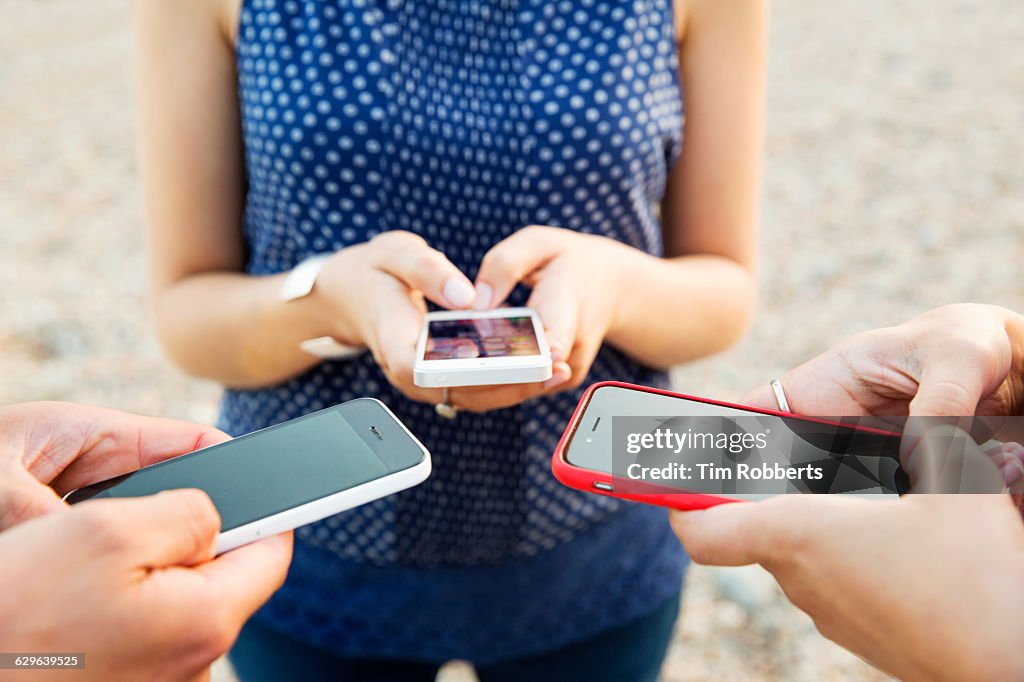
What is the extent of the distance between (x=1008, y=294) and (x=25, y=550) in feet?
10.4

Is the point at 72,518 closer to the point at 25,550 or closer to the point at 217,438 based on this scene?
the point at 25,550

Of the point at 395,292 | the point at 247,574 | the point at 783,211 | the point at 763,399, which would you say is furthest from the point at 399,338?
the point at 783,211

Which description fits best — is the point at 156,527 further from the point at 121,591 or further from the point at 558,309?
the point at 558,309

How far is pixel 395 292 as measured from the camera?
0.96 m

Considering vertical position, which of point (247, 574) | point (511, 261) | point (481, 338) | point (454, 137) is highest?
point (454, 137)

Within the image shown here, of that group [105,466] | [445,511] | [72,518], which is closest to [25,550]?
[72,518]

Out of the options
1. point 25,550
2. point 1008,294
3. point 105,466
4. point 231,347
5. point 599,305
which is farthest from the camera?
point 1008,294

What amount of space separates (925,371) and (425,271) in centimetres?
50

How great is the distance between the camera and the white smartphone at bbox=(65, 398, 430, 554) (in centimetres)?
84

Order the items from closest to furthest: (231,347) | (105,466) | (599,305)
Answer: (105,466) → (599,305) → (231,347)

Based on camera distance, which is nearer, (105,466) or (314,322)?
(105,466)

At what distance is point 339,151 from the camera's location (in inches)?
39.8

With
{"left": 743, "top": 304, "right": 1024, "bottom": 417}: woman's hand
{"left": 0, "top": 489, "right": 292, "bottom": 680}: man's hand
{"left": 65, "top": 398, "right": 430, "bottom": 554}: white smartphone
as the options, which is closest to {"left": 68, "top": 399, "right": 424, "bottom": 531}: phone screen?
{"left": 65, "top": 398, "right": 430, "bottom": 554}: white smartphone

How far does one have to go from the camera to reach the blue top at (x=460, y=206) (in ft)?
3.34
